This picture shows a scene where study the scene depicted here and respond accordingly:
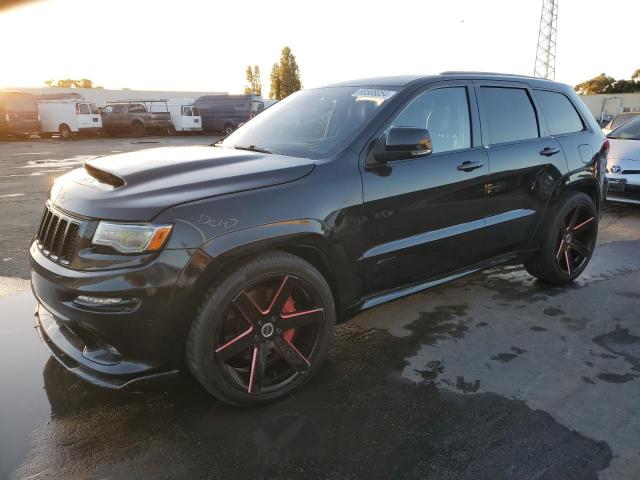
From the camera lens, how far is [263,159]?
2.90m

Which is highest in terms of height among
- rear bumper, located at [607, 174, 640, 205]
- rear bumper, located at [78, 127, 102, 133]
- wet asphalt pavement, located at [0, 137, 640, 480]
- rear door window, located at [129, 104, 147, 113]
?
rear door window, located at [129, 104, 147, 113]

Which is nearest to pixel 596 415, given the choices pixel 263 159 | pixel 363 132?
pixel 363 132

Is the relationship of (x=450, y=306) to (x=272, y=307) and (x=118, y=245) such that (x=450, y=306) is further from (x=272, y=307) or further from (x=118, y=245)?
(x=118, y=245)

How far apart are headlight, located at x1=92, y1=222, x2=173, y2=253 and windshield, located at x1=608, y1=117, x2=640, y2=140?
328 inches

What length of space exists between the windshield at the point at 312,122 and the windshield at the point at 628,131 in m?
6.68

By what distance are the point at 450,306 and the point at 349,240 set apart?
1624 mm

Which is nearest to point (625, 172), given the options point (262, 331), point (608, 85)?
point (262, 331)

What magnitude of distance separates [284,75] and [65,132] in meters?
54.8

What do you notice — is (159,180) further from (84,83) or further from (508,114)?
(84,83)

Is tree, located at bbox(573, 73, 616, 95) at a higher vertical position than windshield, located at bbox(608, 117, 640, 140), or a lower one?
higher

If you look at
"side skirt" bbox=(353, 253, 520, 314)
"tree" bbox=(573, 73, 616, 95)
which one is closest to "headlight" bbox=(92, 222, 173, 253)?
"side skirt" bbox=(353, 253, 520, 314)

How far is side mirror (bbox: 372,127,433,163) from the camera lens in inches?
112

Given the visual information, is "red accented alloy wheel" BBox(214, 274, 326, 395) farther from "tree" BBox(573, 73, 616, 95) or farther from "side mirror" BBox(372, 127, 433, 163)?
"tree" BBox(573, 73, 616, 95)

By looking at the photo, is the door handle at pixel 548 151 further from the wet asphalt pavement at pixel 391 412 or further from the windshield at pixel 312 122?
the windshield at pixel 312 122
